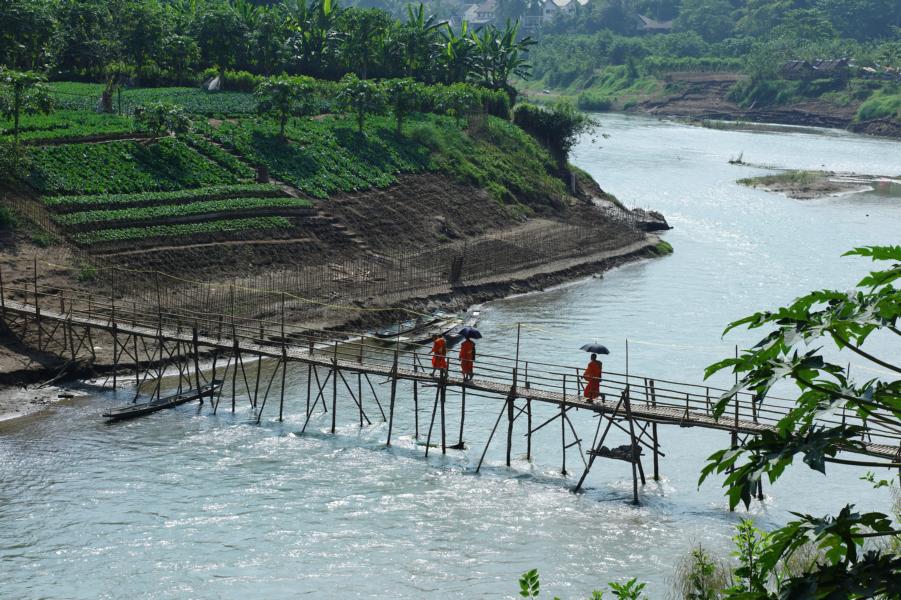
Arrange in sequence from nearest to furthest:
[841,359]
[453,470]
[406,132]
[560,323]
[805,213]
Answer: [453,470] → [841,359] → [560,323] → [406,132] → [805,213]

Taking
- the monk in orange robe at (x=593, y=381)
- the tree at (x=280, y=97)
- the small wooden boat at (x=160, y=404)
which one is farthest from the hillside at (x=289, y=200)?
the monk in orange robe at (x=593, y=381)

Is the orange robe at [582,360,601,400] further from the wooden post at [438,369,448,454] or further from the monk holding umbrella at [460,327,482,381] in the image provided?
the wooden post at [438,369,448,454]

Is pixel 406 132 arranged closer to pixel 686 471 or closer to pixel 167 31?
pixel 167 31

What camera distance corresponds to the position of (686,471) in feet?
117

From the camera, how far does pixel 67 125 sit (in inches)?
2461

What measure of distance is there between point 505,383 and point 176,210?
2416cm

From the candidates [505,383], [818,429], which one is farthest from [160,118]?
[818,429]

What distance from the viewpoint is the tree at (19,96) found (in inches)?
2196

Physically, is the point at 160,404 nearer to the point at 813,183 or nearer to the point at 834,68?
the point at 813,183

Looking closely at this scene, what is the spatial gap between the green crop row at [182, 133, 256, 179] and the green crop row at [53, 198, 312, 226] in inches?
153

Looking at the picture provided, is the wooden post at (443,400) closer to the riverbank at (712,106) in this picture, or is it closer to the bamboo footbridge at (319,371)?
the bamboo footbridge at (319,371)

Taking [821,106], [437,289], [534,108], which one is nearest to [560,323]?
[437,289]

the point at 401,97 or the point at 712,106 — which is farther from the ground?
the point at 712,106

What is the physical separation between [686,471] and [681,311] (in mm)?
22275
